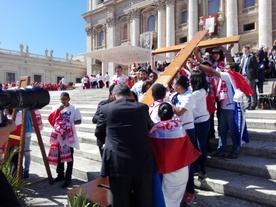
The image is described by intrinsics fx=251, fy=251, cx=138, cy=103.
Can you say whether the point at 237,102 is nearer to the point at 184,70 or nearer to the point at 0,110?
the point at 184,70

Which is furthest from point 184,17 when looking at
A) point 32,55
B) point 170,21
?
point 32,55

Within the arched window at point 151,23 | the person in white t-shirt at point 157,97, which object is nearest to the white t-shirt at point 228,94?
the person in white t-shirt at point 157,97

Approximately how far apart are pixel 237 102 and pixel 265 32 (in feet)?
77.2

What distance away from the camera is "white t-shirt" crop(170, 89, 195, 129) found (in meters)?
3.44

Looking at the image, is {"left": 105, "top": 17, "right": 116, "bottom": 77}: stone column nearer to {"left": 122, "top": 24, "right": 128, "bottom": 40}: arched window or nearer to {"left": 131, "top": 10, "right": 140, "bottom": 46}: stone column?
{"left": 122, "top": 24, "right": 128, "bottom": 40}: arched window

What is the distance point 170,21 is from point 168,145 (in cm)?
3156

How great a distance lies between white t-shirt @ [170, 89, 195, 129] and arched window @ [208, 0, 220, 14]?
29.2 m

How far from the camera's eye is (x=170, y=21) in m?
32.2

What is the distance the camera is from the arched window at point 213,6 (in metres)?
29.3

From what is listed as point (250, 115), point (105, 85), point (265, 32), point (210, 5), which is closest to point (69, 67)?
point (105, 85)

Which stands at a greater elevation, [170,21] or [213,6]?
[213,6]

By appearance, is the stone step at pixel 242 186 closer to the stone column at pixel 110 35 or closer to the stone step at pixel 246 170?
the stone step at pixel 246 170

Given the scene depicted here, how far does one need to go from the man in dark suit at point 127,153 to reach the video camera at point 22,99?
76 cm

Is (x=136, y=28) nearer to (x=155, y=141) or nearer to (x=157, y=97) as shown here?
Answer: (x=157, y=97)
